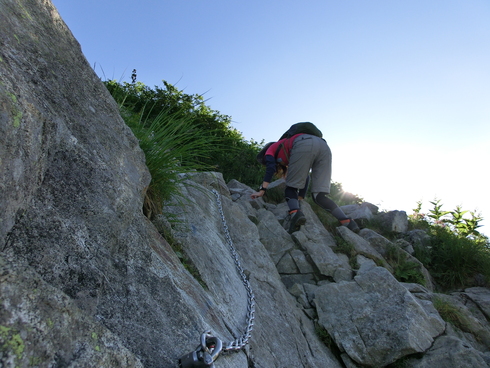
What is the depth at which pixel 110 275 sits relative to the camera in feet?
5.83

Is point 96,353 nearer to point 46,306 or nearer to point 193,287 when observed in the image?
point 46,306

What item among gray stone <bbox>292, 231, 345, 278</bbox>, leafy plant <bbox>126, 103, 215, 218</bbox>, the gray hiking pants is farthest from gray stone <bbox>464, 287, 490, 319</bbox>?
leafy plant <bbox>126, 103, 215, 218</bbox>

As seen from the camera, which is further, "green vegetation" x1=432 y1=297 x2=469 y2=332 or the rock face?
"green vegetation" x1=432 y1=297 x2=469 y2=332

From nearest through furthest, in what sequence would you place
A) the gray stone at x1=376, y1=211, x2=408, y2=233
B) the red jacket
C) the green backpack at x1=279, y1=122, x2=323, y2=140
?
1. the red jacket
2. the green backpack at x1=279, y1=122, x2=323, y2=140
3. the gray stone at x1=376, y1=211, x2=408, y2=233

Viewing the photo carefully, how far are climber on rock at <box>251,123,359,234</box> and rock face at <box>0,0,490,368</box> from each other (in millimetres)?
2815

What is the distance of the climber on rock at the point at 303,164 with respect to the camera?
7.06 m

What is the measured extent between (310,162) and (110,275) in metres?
5.84

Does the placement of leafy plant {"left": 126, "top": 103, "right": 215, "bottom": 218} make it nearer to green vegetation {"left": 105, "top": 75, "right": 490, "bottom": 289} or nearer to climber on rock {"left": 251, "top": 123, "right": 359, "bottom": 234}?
green vegetation {"left": 105, "top": 75, "right": 490, "bottom": 289}

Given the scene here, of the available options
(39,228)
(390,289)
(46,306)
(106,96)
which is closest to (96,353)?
(46,306)

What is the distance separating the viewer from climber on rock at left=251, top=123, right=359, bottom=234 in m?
7.06

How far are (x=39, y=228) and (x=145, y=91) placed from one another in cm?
761

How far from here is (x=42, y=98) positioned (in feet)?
6.08

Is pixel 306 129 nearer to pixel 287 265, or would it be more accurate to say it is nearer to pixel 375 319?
pixel 287 265

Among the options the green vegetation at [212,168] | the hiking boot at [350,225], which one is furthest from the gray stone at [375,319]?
the hiking boot at [350,225]
